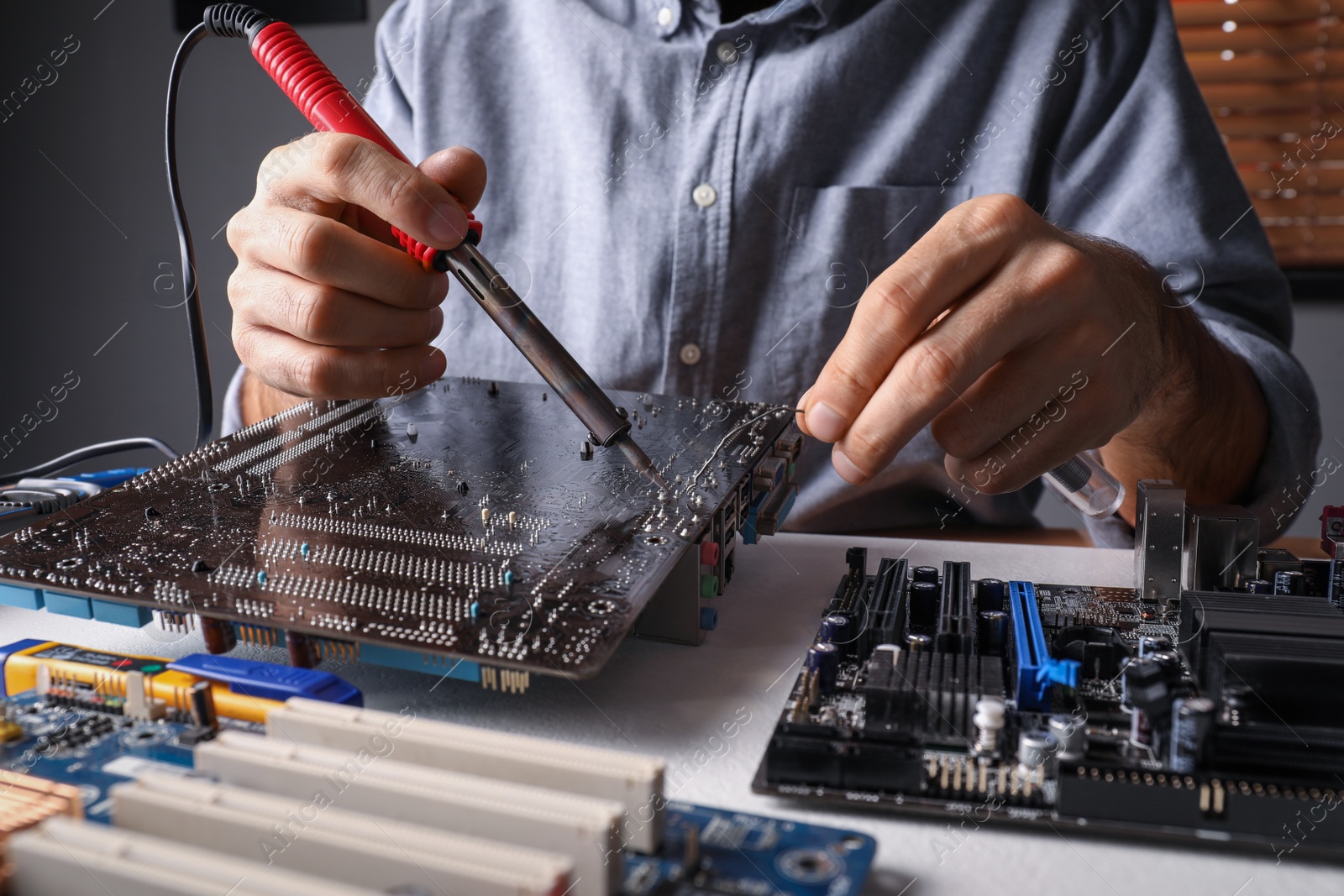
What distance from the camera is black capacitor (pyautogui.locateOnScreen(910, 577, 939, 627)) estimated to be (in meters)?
0.88

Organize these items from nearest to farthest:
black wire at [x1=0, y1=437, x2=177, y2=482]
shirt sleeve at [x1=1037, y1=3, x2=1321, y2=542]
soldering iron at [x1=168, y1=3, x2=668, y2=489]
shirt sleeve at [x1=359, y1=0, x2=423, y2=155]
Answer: soldering iron at [x1=168, y1=3, x2=668, y2=489] → black wire at [x1=0, y1=437, x2=177, y2=482] → shirt sleeve at [x1=1037, y1=3, x2=1321, y2=542] → shirt sleeve at [x1=359, y1=0, x2=423, y2=155]

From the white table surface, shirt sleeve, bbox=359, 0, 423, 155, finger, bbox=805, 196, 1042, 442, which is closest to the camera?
the white table surface

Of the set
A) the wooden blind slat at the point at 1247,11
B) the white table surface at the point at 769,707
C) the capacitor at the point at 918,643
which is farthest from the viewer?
the wooden blind slat at the point at 1247,11

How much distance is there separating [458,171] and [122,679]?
0.65 m

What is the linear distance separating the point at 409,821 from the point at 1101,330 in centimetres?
81

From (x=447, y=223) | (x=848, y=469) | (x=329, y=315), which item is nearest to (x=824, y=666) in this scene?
(x=848, y=469)

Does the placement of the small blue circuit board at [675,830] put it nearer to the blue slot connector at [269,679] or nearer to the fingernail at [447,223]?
the blue slot connector at [269,679]

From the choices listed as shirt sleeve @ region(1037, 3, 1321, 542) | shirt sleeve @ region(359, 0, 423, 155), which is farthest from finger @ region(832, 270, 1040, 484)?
shirt sleeve @ region(359, 0, 423, 155)

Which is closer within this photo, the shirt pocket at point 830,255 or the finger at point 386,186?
the finger at point 386,186

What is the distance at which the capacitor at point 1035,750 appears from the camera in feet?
2.17

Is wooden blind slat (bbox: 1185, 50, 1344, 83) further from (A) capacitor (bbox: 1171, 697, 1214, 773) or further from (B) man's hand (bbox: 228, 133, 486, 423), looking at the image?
(A) capacitor (bbox: 1171, 697, 1214, 773)

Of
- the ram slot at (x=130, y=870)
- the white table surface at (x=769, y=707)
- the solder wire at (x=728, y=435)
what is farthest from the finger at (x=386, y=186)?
the ram slot at (x=130, y=870)

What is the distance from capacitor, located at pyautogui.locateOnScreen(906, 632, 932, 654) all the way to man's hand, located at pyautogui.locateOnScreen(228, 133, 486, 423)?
621 mm

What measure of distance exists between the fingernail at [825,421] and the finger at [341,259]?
479 mm
